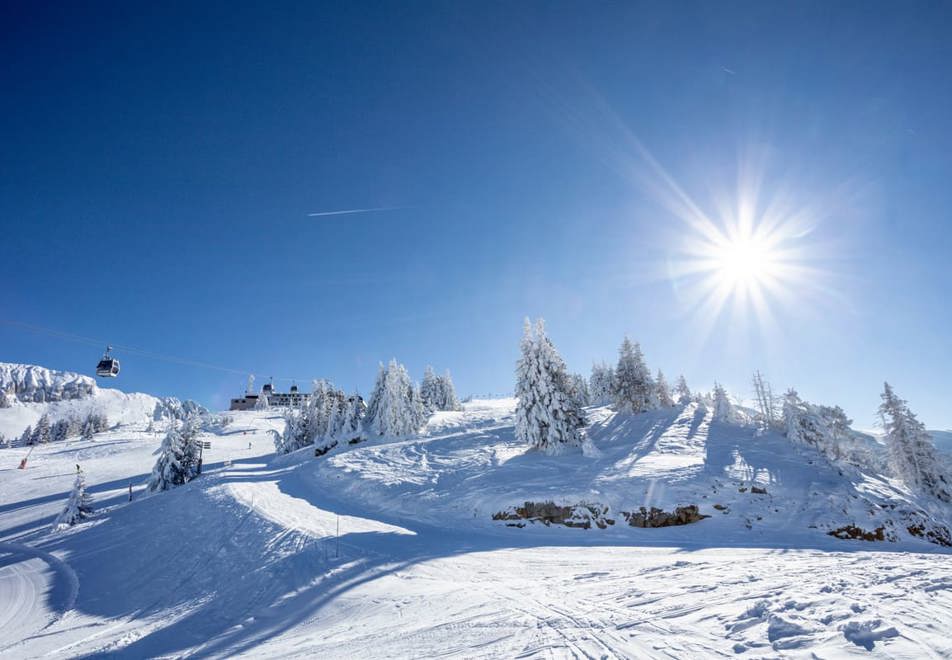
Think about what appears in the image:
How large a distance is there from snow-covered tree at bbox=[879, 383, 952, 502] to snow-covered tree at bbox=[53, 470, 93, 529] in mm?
63181

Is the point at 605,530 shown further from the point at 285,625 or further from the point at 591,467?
the point at 285,625

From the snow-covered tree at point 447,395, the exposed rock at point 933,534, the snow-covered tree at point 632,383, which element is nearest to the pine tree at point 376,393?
the snow-covered tree at point 447,395

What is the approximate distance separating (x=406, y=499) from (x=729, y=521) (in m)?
16.0

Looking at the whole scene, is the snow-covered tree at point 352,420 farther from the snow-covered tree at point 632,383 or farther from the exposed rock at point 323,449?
the snow-covered tree at point 632,383

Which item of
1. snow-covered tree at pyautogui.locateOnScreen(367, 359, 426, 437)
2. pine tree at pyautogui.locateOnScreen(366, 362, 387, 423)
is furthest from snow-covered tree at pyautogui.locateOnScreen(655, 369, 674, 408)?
pine tree at pyautogui.locateOnScreen(366, 362, 387, 423)

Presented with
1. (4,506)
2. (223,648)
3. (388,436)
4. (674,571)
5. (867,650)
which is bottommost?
(4,506)

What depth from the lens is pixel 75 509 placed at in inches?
1091

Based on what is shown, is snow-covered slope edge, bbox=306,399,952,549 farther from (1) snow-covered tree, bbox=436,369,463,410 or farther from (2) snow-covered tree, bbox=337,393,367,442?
(1) snow-covered tree, bbox=436,369,463,410

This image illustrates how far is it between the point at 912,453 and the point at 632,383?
22.6 metres

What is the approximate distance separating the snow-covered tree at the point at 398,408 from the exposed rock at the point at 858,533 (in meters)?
38.2

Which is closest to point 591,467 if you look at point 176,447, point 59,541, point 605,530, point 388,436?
point 605,530

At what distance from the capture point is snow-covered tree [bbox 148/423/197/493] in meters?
36.2

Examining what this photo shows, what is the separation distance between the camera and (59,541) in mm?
23625

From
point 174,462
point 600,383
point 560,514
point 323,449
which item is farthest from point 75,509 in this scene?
point 600,383
